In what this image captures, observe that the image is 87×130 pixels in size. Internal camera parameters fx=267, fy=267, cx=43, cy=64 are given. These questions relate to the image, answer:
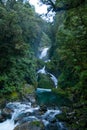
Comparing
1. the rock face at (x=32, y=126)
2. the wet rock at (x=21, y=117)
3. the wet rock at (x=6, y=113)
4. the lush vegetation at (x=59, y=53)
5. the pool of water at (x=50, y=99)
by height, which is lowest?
the rock face at (x=32, y=126)

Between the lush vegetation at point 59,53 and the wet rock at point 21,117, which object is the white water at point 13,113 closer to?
→ the wet rock at point 21,117

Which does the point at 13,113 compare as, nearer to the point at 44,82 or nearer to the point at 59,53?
the point at 59,53

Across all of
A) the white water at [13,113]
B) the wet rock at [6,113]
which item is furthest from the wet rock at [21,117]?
the wet rock at [6,113]

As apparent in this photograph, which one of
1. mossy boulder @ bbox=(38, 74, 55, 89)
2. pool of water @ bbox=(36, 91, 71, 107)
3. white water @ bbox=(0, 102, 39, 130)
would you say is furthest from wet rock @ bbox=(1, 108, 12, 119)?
mossy boulder @ bbox=(38, 74, 55, 89)

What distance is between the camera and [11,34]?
21203mm

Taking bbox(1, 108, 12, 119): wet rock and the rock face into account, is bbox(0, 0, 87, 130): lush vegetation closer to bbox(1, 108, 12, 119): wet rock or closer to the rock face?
the rock face

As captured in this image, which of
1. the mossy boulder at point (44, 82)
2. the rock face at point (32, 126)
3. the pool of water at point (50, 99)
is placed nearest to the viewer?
the rock face at point (32, 126)

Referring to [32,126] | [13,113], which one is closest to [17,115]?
[13,113]

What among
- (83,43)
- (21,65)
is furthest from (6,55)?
(83,43)

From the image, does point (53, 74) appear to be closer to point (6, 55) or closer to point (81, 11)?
point (6, 55)

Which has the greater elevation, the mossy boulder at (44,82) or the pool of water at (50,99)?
the mossy boulder at (44,82)

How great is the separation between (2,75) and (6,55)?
1.64 meters

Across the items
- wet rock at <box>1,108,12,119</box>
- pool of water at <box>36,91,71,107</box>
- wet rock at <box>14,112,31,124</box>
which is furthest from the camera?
pool of water at <box>36,91,71,107</box>

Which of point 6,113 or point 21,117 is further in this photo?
point 6,113
